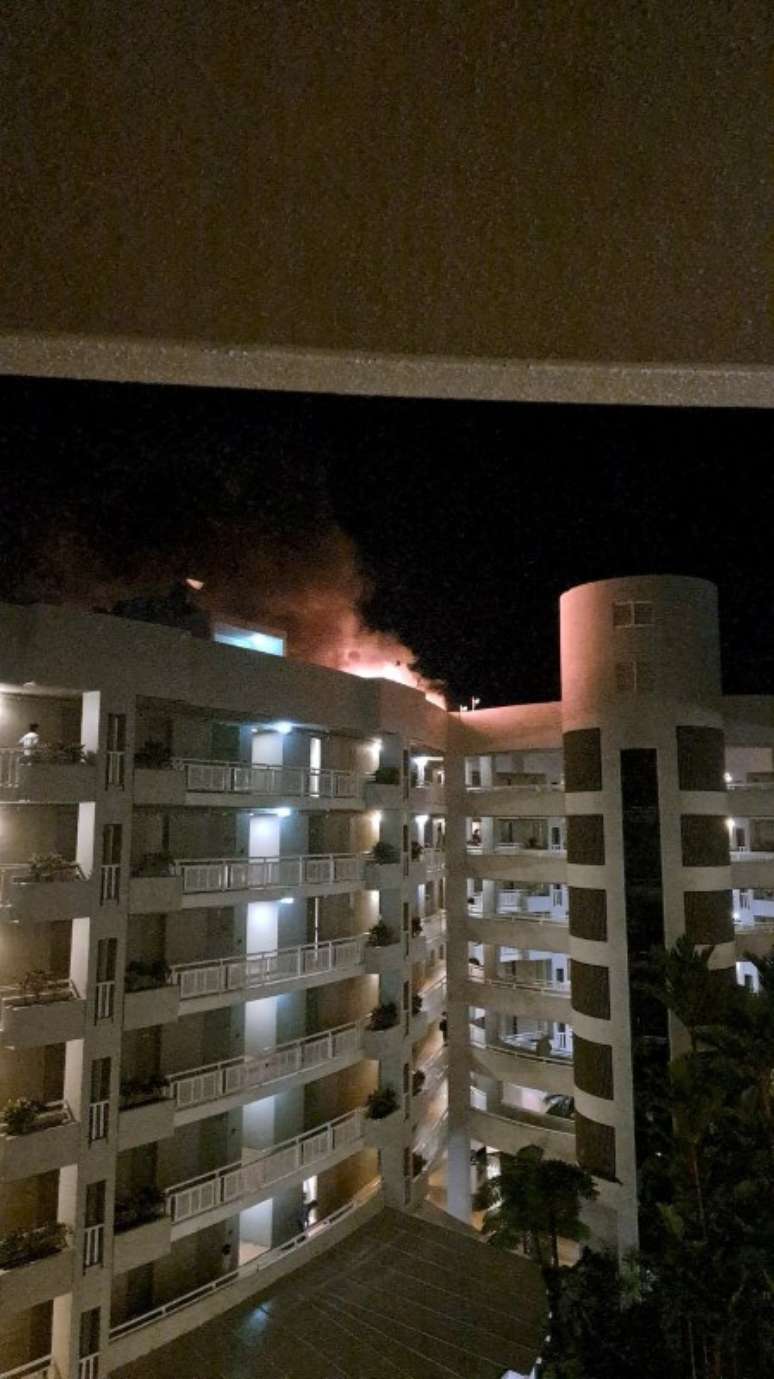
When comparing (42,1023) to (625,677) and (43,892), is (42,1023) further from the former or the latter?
(625,677)

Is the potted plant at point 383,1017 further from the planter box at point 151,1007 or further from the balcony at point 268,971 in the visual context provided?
the planter box at point 151,1007

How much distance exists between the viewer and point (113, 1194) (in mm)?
15156

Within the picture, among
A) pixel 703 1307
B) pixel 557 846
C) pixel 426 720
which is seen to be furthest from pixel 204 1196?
pixel 557 846

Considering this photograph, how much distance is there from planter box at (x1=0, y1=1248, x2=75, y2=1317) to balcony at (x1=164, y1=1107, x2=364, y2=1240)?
7.73 feet

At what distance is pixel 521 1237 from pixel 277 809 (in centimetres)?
1199

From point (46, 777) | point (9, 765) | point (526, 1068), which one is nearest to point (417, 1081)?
point (526, 1068)

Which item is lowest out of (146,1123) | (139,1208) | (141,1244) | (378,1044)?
(141,1244)

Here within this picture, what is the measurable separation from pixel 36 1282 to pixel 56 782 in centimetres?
827

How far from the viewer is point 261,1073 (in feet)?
60.9

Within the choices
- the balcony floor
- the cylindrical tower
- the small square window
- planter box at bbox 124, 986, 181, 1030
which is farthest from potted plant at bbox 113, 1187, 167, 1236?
the small square window

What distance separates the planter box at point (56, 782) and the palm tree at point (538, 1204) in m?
13.8

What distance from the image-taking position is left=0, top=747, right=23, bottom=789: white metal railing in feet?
49.1

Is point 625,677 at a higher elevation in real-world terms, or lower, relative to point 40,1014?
higher

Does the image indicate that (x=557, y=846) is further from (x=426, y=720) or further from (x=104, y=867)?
(x=104, y=867)
